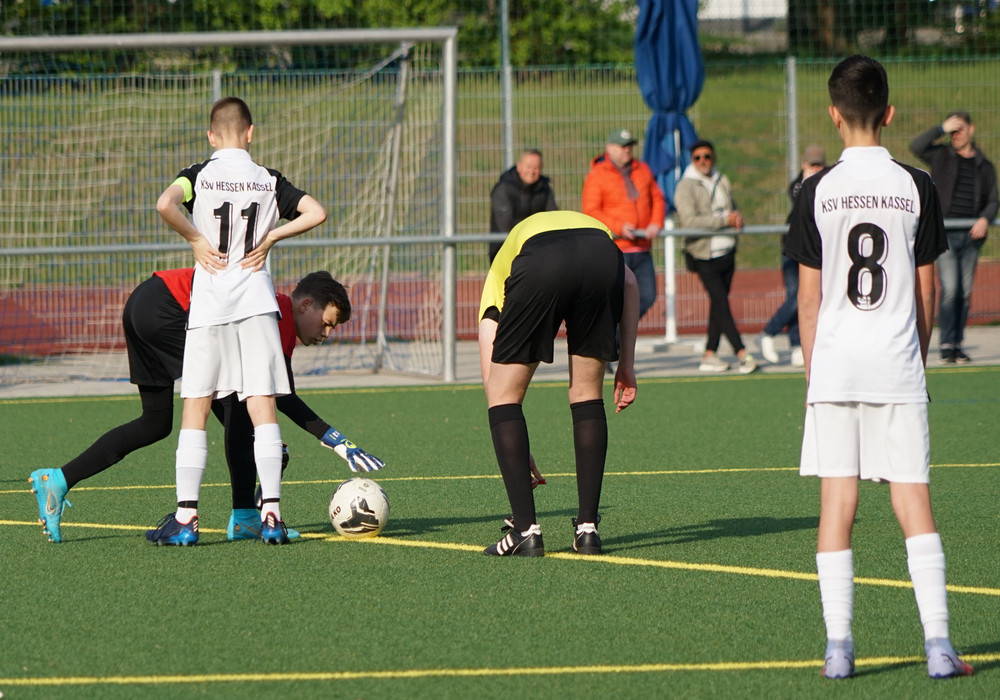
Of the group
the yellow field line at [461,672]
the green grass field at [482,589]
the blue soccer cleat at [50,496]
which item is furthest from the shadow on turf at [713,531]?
the blue soccer cleat at [50,496]

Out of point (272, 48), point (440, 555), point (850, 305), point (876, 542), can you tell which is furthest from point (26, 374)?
point (850, 305)

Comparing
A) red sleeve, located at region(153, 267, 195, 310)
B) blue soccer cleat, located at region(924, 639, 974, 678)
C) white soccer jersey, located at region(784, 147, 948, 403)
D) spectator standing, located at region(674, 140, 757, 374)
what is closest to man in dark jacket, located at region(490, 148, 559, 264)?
spectator standing, located at region(674, 140, 757, 374)

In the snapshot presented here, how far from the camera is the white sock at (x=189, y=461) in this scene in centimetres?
570

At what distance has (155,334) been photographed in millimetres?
5953

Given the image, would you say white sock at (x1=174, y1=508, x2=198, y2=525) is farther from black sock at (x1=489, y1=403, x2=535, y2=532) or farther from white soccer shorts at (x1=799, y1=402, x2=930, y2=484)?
white soccer shorts at (x1=799, y1=402, x2=930, y2=484)

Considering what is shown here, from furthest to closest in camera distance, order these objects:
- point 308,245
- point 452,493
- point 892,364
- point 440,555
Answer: point 308,245, point 452,493, point 440,555, point 892,364

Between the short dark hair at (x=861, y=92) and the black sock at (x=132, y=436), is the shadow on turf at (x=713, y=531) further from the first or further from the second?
the short dark hair at (x=861, y=92)

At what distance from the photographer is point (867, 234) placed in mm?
3811

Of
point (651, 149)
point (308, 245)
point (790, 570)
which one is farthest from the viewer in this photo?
point (651, 149)

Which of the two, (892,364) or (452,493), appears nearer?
(892,364)

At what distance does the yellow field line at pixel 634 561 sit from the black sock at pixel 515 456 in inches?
9.5

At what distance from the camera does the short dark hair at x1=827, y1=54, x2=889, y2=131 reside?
3881 mm

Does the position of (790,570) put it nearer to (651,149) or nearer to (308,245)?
(308,245)

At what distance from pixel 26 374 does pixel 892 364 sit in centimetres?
1081
